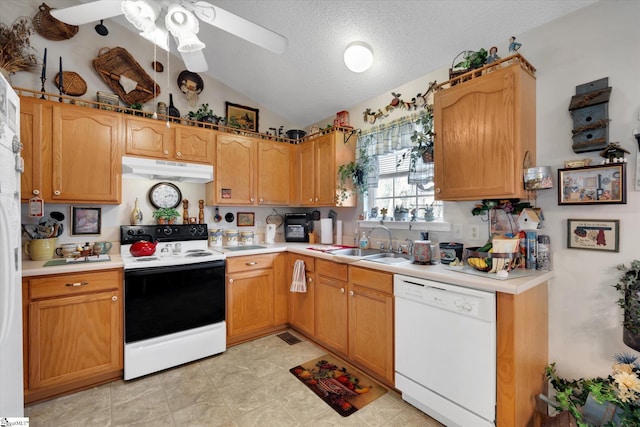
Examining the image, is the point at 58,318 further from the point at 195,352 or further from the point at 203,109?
the point at 203,109

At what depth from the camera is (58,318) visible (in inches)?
79.9

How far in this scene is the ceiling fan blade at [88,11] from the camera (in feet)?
5.09

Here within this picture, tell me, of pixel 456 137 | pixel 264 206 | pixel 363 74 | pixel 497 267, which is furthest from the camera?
pixel 264 206

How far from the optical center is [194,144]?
2936 mm

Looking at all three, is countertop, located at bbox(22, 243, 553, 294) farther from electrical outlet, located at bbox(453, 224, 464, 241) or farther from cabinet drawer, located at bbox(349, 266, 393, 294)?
electrical outlet, located at bbox(453, 224, 464, 241)

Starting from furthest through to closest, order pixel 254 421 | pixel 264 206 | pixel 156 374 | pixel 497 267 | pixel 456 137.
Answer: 1. pixel 264 206
2. pixel 156 374
3. pixel 456 137
4. pixel 254 421
5. pixel 497 267

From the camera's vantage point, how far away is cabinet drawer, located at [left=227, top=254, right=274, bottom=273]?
9.14ft

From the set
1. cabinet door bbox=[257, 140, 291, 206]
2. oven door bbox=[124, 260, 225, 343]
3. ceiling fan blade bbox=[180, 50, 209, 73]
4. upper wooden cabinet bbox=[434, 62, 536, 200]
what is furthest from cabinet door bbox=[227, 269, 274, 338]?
upper wooden cabinet bbox=[434, 62, 536, 200]

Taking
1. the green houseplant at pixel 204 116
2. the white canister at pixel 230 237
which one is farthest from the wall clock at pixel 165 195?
the green houseplant at pixel 204 116

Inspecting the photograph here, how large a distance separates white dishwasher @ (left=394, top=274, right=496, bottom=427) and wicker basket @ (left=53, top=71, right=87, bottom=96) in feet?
10.7

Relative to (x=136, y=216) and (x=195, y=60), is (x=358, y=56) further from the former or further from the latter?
(x=136, y=216)

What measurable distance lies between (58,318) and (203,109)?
7.72 feet

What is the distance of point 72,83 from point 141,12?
172cm

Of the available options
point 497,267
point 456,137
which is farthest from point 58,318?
point 456,137
